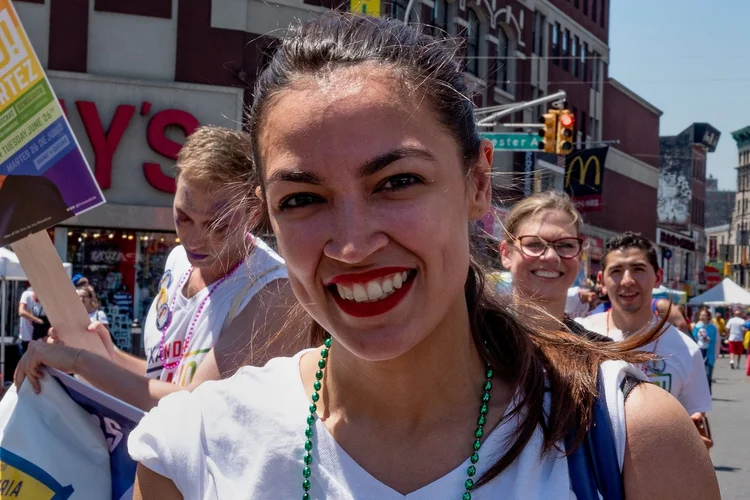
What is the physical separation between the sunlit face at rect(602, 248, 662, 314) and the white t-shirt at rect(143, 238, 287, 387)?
3.23 meters

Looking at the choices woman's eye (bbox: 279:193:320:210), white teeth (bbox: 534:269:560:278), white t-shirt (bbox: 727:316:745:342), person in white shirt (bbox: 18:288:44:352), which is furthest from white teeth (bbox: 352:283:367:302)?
white t-shirt (bbox: 727:316:745:342)

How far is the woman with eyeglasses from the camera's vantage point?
15.9 ft

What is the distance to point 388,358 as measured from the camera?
1.91 metres

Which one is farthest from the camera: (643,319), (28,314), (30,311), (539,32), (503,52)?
(539,32)

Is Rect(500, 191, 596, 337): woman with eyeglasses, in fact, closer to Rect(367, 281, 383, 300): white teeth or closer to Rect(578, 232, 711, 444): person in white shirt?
Rect(578, 232, 711, 444): person in white shirt

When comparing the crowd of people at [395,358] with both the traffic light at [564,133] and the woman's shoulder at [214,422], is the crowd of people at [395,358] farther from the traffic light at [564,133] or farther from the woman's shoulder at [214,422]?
the traffic light at [564,133]

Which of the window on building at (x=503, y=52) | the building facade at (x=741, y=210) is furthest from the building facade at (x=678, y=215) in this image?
the building facade at (x=741, y=210)

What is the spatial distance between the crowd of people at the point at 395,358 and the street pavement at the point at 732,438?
24.0ft

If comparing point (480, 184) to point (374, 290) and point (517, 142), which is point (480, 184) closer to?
point (374, 290)

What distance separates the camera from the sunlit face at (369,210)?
1873 millimetres

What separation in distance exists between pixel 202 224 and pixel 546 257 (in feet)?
6.40

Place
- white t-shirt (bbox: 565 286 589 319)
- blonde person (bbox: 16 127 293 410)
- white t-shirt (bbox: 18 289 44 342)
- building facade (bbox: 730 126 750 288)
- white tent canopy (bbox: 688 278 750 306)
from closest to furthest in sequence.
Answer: blonde person (bbox: 16 127 293 410), white t-shirt (bbox: 565 286 589 319), white t-shirt (bbox: 18 289 44 342), white tent canopy (bbox: 688 278 750 306), building facade (bbox: 730 126 750 288)

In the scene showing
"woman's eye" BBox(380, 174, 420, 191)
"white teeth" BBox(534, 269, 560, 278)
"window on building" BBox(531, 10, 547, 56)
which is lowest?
"white teeth" BBox(534, 269, 560, 278)

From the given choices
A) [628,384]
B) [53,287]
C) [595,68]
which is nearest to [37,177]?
[53,287]
